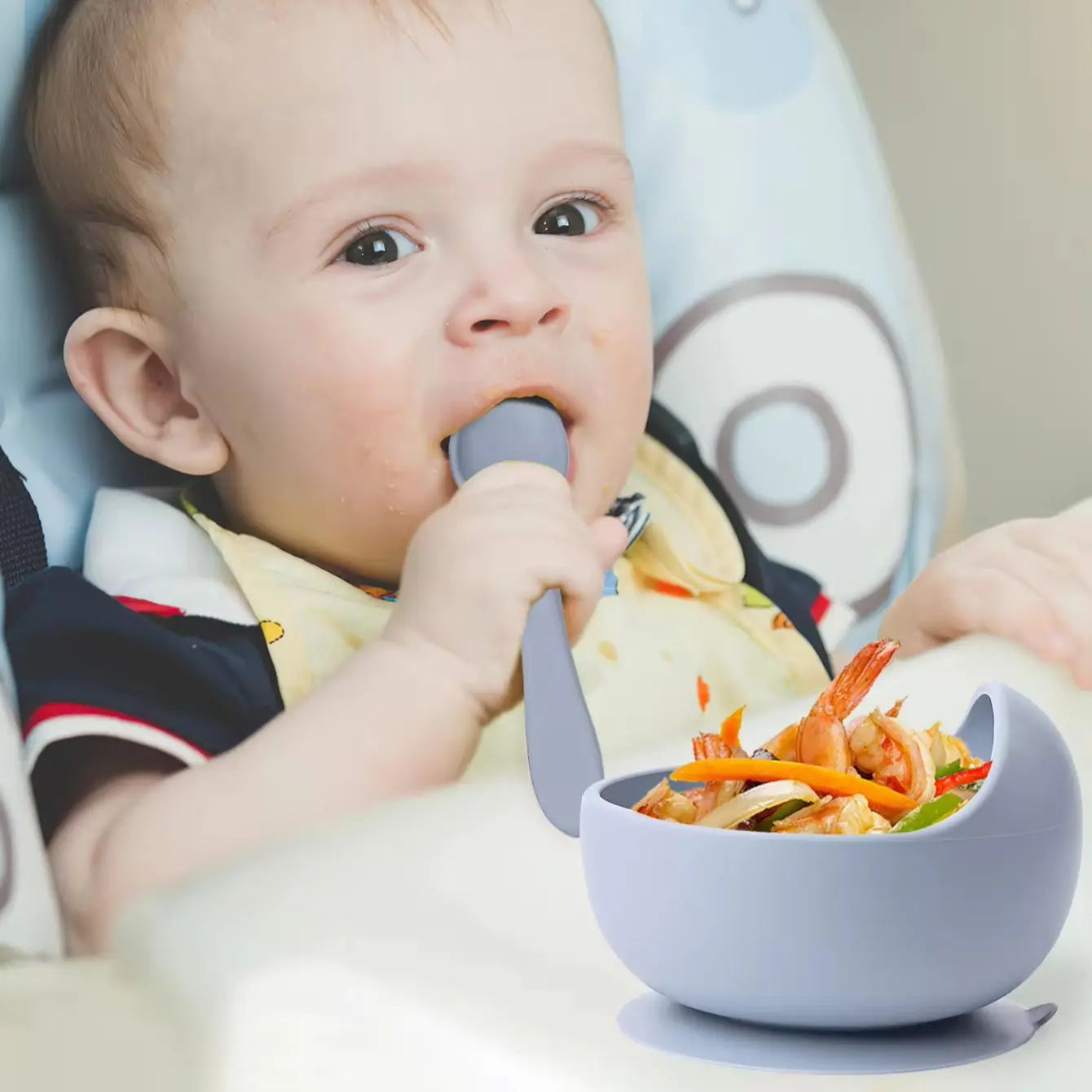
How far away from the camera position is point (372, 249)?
665 mm

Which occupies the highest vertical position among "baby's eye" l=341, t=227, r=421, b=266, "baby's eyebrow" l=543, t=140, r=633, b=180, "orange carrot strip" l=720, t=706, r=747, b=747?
"baby's eyebrow" l=543, t=140, r=633, b=180

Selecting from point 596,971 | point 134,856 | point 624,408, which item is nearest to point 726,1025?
point 596,971

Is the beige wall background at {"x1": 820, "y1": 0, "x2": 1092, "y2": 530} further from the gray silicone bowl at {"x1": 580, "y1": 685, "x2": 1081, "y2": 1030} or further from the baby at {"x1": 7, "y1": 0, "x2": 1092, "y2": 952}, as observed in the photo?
the gray silicone bowl at {"x1": 580, "y1": 685, "x2": 1081, "y2": 1030}

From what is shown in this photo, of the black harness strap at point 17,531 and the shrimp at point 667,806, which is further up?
the shrimp at point 667,806

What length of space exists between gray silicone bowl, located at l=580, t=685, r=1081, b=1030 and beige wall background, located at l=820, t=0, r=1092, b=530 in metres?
0.48

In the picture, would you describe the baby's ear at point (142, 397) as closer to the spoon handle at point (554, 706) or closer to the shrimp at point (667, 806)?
the spoon handle at point (554, 706)

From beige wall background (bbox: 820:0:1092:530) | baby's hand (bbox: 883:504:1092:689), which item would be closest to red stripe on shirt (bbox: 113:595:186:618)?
baby's hand (bbox: 883:504:1092:689)

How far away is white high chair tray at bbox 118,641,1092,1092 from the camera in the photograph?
1.42 ft

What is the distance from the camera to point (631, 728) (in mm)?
696

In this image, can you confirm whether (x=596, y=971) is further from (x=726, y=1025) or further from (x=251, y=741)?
(x=251, y=741)

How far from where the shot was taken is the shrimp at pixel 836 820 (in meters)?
0.43

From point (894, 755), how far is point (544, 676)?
0.20m

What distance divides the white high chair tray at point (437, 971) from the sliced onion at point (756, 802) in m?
0.02

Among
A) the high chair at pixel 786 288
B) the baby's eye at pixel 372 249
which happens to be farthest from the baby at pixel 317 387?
the high chair at pixel 786 288
